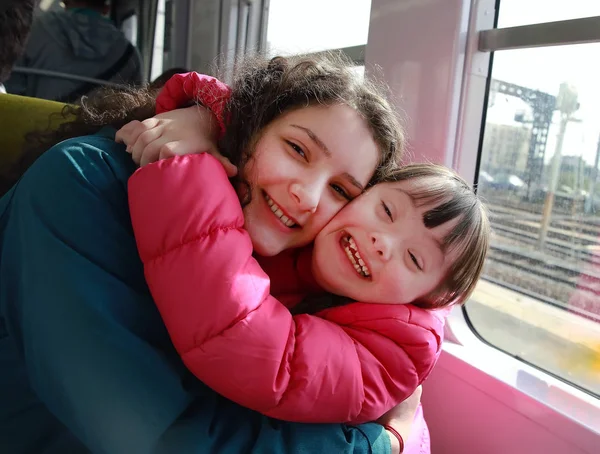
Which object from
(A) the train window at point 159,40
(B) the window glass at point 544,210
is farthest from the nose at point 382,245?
(A) the train window at point 159,40

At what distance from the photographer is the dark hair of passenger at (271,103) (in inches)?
42.7

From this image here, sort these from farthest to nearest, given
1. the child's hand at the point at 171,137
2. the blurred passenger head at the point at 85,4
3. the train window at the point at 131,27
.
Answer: the train window at the point at 131,27 → the blurred passenger head at the point at 85,4 → the child's hand at the point at 171,137

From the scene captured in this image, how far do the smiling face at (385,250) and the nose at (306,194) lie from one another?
12 centimetres

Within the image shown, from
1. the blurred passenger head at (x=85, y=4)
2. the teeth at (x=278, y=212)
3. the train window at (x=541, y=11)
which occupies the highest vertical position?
the blurred passenger head at (x=85, y=4)

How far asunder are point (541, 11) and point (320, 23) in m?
0.98

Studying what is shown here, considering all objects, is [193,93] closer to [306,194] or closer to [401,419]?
[306,194]

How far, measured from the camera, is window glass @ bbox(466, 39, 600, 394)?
1.44 m

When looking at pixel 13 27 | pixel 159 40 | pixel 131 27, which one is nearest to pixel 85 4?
pixel 159 40

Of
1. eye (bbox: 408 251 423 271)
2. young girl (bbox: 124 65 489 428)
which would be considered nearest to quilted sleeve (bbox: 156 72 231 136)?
young girl (bbox: 124 65 489 428)

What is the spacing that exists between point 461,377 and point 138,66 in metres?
2.48

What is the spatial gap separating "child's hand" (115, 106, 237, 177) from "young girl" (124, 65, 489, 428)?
0.06 m

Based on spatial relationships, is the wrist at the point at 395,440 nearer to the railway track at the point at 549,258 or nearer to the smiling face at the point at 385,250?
the smiling face at the point at 385,250

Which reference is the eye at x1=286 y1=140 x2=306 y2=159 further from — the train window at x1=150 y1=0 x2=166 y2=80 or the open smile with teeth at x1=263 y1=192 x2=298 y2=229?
the train window at x1=150 y1=0 x2=166 y2=80

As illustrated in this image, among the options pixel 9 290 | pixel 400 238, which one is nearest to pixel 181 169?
pixel 9 290
